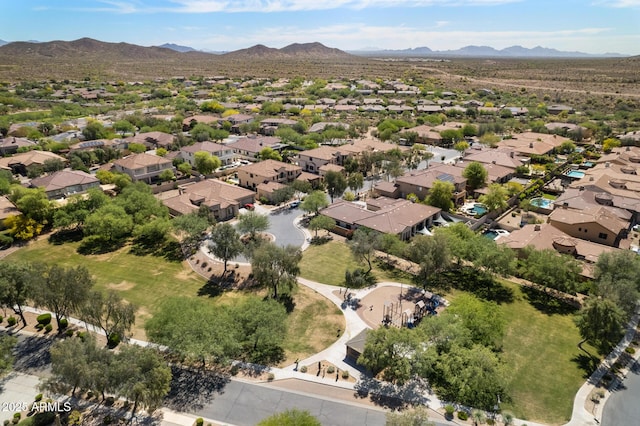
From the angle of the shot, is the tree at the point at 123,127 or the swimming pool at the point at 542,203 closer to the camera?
the swimming pool at the point at 542,203

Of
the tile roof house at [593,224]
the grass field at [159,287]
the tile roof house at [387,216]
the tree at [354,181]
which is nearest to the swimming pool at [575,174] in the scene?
the tile roof house at [593,224]

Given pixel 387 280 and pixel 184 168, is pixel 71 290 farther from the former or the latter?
pixel 184 168

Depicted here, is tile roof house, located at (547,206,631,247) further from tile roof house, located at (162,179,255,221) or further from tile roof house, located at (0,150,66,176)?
tile roof house, located at (0,150,66,176)

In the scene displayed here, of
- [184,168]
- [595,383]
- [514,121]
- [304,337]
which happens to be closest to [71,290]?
[304,337]

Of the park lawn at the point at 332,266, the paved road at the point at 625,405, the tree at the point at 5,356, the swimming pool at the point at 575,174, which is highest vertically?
the tree at the point at 5,356

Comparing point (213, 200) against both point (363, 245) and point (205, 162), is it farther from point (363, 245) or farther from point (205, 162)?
point (363, 245)

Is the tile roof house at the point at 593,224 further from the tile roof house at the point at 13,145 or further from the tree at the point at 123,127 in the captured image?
the tile roof house at the point at 13,145
